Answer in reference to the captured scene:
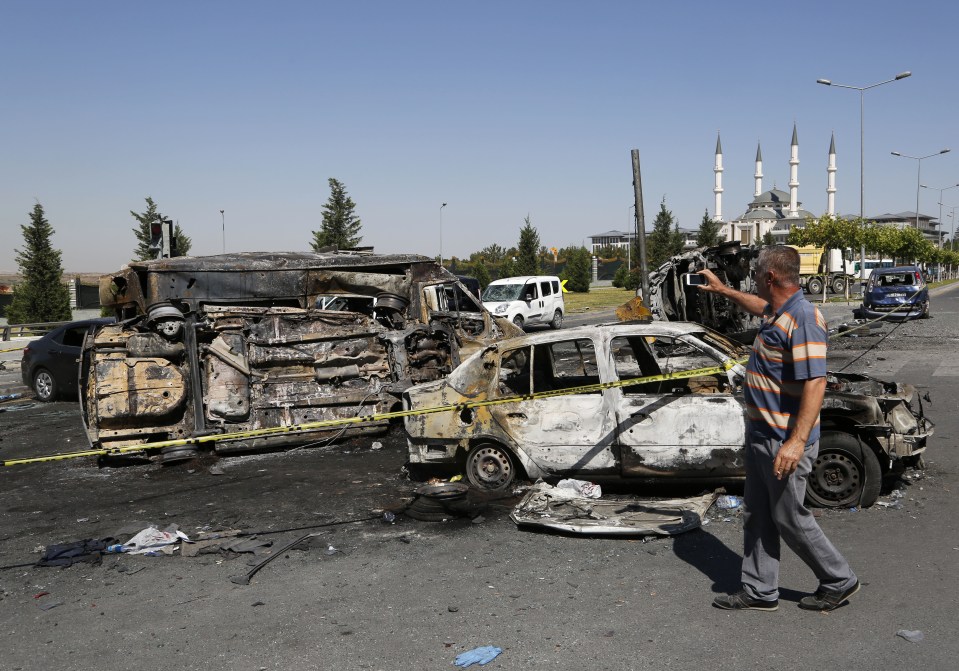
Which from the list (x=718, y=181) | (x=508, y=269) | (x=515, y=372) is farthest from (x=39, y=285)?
(x=718, y=181)

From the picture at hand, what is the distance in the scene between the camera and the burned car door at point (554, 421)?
668cm

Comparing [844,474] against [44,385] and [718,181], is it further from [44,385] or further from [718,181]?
[718,181]

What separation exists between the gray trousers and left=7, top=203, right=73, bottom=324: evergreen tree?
3727 cm

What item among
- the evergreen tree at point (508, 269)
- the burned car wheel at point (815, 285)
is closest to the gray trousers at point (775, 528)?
the burned car wheel at point (815, 285)

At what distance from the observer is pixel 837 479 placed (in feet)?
20.3

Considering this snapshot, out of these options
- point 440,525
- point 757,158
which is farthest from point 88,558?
point 757,158

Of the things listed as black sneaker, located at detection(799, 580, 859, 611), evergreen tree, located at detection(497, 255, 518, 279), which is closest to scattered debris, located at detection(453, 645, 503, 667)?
black sneaker, located at detection(799, 580, 859, 611)

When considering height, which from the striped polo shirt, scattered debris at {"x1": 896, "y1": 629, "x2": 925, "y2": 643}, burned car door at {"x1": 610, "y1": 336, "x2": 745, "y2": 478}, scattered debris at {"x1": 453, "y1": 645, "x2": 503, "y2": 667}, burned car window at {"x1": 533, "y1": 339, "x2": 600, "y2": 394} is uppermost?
the striped polo shirt

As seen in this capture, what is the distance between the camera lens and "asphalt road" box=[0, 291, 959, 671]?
13.5 ft

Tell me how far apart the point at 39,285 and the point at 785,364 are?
127ft

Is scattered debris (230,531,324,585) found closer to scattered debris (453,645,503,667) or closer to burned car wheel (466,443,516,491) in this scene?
burned car wheel (466,443,516,491)

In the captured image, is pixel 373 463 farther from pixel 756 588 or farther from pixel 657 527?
pixel 756 588

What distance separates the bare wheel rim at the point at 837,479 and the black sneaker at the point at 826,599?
1884 mm

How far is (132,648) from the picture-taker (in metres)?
4.38
